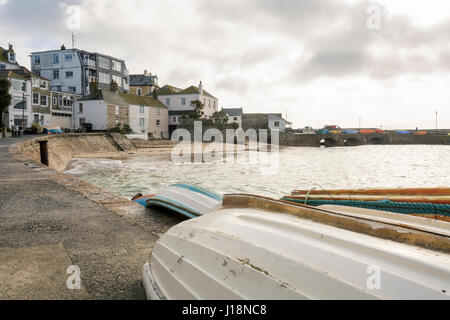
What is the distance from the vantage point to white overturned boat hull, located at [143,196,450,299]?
1.38m

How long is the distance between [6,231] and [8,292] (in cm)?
179

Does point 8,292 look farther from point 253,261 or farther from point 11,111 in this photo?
point 11,111

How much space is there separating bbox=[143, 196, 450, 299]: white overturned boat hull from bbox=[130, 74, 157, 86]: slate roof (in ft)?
248

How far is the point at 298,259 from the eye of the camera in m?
1.58

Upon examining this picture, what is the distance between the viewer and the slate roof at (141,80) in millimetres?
73812

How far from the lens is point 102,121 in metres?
48.0

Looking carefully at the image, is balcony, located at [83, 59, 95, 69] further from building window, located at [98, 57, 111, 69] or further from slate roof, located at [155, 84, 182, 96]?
slate roof, located at [155, 84, 182, 96]

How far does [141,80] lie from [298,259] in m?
78.6

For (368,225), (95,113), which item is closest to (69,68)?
(95,113)

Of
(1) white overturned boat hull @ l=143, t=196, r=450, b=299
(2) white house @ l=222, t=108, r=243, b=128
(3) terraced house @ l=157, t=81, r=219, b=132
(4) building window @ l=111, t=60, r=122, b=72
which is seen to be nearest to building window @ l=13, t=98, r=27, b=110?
(4) building window @ l=111, t=60, r=122, b=72

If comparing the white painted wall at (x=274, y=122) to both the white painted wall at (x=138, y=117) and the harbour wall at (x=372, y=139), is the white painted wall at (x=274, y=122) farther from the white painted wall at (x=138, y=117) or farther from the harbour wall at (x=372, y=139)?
the white painted wall at (x=138, y=117)

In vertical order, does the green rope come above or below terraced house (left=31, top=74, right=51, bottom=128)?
below

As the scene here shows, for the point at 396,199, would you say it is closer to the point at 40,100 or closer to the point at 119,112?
the point at 119,112
